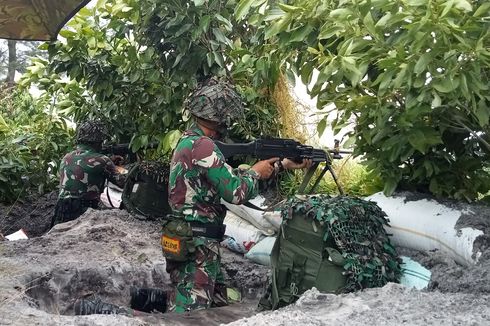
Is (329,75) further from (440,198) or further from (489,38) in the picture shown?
(440,198)

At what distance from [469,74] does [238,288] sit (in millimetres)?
2814

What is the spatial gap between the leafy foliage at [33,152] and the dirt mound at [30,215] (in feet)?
0.51

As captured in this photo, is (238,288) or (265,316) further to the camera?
(238,288)

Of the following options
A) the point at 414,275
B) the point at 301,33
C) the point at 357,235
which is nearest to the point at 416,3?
the point at 301,33

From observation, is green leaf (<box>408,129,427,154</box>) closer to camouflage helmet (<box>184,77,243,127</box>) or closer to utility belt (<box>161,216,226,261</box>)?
camouflage helmet (<box>184,77,243,127</box>)

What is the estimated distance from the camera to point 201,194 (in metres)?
3.95

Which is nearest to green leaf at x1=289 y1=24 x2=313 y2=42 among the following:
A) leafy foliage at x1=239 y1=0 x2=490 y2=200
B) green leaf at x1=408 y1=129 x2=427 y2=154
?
leafy foliage at x1=239 y1=0 x2=490 y2=200

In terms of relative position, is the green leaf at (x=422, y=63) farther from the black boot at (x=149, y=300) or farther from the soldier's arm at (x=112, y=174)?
the soldier's arm at (x=112, y=174)

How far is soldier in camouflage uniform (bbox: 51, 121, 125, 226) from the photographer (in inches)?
246

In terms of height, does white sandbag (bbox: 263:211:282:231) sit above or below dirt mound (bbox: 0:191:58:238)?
above

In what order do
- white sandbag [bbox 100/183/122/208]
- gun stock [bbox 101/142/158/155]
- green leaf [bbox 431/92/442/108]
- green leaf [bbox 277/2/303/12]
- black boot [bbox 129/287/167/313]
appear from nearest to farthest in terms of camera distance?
green leaf [bbox 431/92/442/108] < green leaf [bbox 277/2/303/12] < black boot [bbox 129/287/167/313] < gun stock [bbox 101/142/158/155] < white sandbag [bbox 100/183/122/208]

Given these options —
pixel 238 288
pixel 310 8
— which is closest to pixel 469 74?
pixel 310 8

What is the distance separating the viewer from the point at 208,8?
513 centimetres

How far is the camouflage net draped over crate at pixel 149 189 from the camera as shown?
19.0 ft
